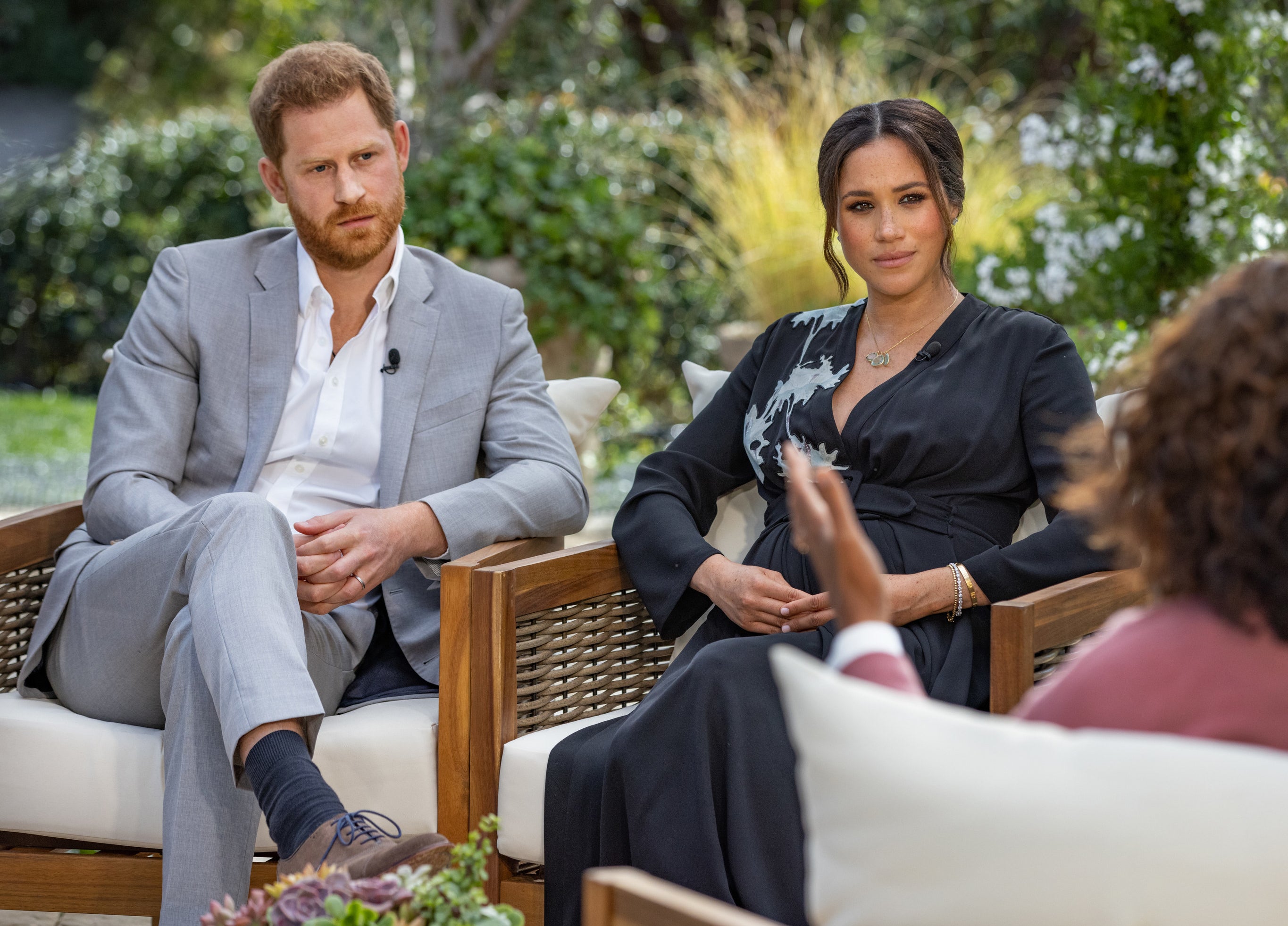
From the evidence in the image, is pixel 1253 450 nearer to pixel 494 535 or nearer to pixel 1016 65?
pixel 494 535

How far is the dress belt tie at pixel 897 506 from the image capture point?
2.24 metres

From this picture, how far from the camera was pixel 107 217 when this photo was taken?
28.1 ft

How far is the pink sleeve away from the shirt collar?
5.74 ft

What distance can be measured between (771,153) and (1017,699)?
4.19 m

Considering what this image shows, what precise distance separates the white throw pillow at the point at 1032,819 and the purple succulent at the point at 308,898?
534mm

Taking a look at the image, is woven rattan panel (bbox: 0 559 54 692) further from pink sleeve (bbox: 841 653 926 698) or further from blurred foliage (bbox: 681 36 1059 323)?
blurred foliage (bbox: 681 36 1059 323)

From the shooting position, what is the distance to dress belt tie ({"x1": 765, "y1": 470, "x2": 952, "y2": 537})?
2242mm

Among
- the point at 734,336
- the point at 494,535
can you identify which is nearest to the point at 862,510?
the point at 494,535

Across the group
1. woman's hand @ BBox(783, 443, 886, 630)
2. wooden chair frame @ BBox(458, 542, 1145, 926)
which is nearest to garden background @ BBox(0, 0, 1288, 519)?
woman's hand @ BBox(783, 443, 886, 630)

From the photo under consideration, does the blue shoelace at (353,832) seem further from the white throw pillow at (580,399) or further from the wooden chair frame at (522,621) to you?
the white throw pillow at (580,399)

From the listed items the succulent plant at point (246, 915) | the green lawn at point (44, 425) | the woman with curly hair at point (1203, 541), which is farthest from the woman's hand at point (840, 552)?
the green lawn at point (44, 425)

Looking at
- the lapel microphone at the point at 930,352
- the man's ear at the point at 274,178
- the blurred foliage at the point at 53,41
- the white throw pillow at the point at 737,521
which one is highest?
the blurred foliage at the point at 53,41

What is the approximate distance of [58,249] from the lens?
8.76 m

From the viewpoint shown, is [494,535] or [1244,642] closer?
[1244,642]
